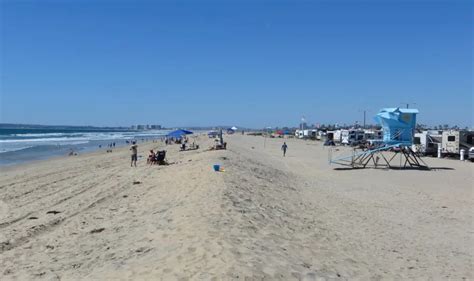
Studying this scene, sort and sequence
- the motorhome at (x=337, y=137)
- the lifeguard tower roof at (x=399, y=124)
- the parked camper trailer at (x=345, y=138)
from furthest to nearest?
the motorhome at (x=337, y=137) < the parked camper trailer at (x=345, y=138) < the lifeguard tower roof at (x=399, y=124)

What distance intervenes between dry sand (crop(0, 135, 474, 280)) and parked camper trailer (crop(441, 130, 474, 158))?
21544 millimetres

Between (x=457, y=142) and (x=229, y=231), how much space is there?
112 ft

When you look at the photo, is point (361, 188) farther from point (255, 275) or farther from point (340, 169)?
point (255, 275)

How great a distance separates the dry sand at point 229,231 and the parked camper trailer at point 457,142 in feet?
70.7

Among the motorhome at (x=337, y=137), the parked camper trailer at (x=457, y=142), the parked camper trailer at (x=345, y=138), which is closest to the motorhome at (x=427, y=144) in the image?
the parked camper trailer at (x=457, y=142)

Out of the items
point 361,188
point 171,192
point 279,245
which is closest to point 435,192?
point 361,188

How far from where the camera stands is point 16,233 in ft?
32.4

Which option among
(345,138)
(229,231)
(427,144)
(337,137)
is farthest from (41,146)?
(229,231)

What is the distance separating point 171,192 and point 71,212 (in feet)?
9.60

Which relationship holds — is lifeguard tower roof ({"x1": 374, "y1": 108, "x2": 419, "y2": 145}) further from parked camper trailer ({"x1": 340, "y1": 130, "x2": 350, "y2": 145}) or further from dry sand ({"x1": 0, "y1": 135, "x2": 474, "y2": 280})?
parked camper trailer ({"x1": 340, "y1": 130, "x2": 350, "y2": 145})

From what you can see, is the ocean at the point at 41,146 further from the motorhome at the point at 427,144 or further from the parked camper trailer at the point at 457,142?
the parked camper trailer at the point at 457,142

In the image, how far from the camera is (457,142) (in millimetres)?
36719

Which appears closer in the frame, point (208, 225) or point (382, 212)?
point (208, 225)

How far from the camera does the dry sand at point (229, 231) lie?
674cm
